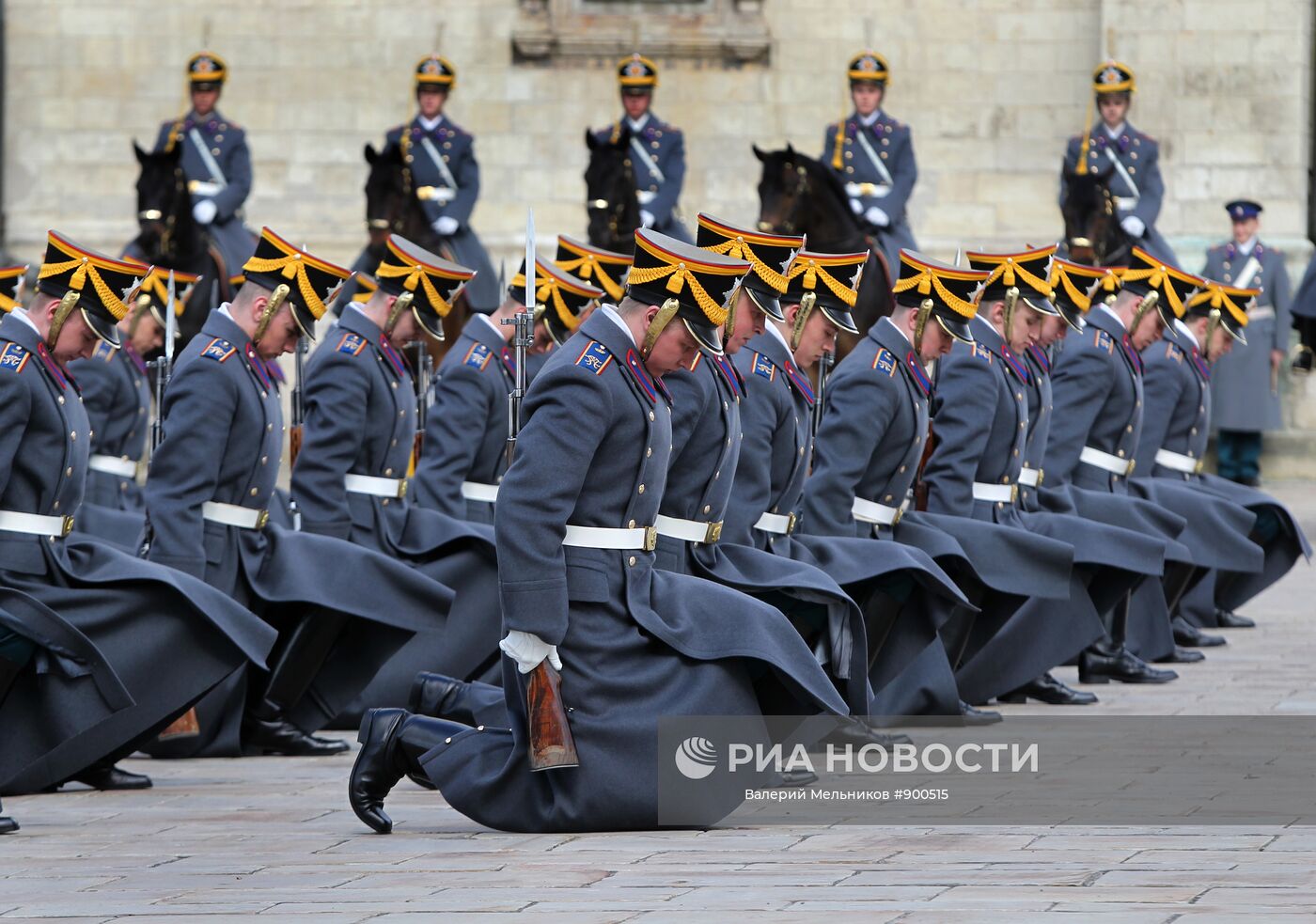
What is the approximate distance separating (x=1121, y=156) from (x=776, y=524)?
10.8 meters

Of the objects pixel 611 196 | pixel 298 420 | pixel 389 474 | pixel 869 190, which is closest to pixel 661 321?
pixel 389 474

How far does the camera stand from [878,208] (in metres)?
18.2

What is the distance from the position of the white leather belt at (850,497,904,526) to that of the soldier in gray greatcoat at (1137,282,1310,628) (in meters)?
3.66

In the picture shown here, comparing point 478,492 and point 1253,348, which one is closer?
point 478,492

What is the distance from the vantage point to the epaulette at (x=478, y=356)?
10883 mm

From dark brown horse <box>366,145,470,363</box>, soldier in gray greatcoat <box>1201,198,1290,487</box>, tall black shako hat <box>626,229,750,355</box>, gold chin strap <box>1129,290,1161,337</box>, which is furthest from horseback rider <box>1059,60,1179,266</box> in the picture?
tall black shako hat <box>626,229,750,355</box>

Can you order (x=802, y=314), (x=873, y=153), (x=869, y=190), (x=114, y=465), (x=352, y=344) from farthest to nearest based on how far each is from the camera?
1. (x=873, y=153)
2. (x=869, y=190)
3. (x=114, y=465)
4. (x=352, y=344)
5. (x=802, y=314)

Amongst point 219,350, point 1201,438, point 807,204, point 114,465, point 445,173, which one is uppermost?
point 445,173

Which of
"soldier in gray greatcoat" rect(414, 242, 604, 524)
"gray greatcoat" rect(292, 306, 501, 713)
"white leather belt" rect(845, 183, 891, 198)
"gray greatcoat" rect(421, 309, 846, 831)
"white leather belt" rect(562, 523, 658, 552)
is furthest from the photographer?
"white leather belt" rect(845, 183, 891, 198)

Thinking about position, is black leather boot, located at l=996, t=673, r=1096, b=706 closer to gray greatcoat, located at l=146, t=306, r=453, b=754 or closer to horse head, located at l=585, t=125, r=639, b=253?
gray greatcoat, located at l=146, t=306, r=453, b=754

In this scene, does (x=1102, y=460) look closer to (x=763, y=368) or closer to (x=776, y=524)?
(x=776, y=524)

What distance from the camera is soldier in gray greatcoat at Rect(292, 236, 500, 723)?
32.8 ft

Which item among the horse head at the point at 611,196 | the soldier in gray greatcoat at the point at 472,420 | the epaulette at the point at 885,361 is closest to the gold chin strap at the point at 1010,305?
the epaulette at the point at 885,361

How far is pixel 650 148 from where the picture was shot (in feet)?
63.0
